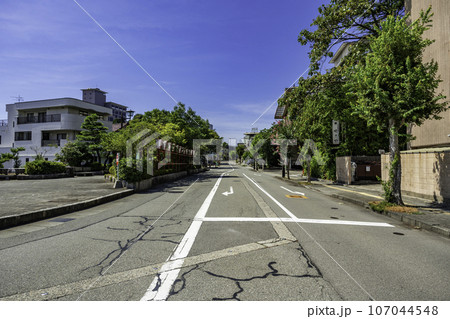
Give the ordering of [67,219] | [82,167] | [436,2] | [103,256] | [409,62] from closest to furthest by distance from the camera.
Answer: [103,256] < [67,219] < [409,62] < [436,2] < [82,167]

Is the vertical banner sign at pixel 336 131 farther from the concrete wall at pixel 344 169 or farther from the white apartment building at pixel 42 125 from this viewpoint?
the white apartment building at pixel 42 125

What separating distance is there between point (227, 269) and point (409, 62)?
9.03m

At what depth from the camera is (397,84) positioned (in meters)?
Result: 8.71

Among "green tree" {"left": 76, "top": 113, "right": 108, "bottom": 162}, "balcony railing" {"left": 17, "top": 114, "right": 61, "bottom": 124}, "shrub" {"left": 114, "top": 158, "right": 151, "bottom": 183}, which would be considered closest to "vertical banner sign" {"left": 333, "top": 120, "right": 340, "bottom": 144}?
"shrub" {"left": 114, "top": 158, "right": 151, "bottom": 183}

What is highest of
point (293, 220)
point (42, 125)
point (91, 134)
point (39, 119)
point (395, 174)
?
point (39, 119)

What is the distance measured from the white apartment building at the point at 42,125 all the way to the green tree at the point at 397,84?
38283mm

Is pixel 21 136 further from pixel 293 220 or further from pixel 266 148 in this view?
pixel 293 220

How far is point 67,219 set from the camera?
740 cm

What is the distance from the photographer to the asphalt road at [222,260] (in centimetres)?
313

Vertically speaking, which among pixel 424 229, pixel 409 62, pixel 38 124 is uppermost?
pixel 38 124

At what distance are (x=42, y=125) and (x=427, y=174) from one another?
144 feet

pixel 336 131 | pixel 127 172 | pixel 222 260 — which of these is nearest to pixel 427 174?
pixel 336 131
